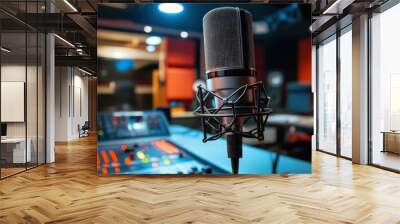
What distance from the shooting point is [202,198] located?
3652 mm

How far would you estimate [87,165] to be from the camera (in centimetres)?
594

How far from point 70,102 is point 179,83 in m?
3.88

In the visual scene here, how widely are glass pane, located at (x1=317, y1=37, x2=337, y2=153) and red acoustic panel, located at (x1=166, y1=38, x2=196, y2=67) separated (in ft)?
14.3

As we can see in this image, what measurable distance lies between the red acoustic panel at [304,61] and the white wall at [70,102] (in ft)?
12.4

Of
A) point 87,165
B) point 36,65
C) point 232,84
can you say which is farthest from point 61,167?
point 232,84

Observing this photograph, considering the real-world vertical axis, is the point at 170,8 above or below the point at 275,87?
above

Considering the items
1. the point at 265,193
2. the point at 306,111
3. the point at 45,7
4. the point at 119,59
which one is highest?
the point at 45,7

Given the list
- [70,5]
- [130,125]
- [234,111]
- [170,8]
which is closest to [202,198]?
[234,111]

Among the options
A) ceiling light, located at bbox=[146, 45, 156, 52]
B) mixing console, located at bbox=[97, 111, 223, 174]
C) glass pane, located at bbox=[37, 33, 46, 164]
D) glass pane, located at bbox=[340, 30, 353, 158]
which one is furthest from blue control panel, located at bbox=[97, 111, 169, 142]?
glass pane, located at bbox=[340, 30, 353, 158]

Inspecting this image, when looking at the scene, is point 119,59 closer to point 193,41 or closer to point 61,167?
point 193,41

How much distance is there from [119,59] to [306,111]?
2637 millimetres

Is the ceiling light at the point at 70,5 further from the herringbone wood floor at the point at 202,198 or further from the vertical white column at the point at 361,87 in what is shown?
the vertical white column at the point at 361,87

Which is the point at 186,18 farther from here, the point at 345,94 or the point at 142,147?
the point at 345,94

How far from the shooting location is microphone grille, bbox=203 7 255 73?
290 cm
